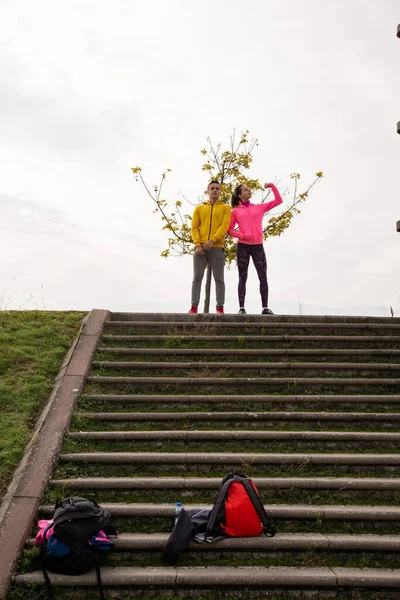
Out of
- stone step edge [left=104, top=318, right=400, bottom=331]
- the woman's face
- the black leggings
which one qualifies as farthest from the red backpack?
the woman's face

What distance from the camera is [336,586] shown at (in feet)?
13.5

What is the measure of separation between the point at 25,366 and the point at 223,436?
2927 millimetres

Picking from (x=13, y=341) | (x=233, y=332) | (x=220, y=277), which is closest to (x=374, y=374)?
(x=233, y=332)

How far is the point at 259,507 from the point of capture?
4.47m

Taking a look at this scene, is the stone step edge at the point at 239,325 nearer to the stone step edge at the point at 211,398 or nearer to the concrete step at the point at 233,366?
the concrete step at the point at 233,366

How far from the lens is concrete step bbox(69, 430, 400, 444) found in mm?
5758

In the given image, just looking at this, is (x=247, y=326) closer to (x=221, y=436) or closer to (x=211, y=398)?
(x=211, y=398)

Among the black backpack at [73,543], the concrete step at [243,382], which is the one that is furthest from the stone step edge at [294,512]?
the concrete step at [243,382]

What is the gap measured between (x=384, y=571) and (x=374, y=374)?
11.0ft

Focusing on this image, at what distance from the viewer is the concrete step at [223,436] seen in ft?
18.9

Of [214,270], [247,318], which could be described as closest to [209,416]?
[247,318]

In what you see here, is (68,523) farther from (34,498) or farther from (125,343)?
(125,343)

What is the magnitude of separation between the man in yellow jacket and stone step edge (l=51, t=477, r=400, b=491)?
398cm

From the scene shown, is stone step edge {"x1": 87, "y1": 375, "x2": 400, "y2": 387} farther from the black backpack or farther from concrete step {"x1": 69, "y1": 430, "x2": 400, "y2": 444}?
the black backpack
